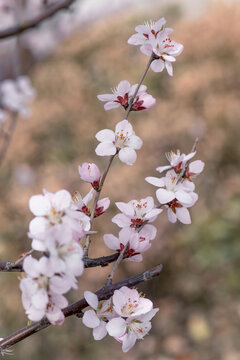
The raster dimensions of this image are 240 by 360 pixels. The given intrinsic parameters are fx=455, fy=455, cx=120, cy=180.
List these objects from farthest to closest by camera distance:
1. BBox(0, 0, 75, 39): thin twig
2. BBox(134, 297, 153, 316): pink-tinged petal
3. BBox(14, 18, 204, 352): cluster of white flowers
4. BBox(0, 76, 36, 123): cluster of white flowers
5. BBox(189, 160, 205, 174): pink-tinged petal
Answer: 1. BBox(0, 76, 36, 123): cluster of white flowers
2. BBox(0, 0, 75, 39): thin twig
3. BBox(189, 160, 205, 174): pink-tinged petal
4. BBox(134, 297, 153, 316): pink-tinged petal
5. BBox(14, 18, 204, 352): cluster of white flowers

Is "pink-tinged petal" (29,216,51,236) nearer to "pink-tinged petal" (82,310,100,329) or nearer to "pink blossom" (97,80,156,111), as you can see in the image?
"pink-tinged petal" (82,310,100,329)

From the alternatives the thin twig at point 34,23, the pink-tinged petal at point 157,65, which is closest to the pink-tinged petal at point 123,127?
the pink-tinged petal at point 157,65

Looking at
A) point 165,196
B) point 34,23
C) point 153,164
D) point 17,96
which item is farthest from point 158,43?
point 153,164

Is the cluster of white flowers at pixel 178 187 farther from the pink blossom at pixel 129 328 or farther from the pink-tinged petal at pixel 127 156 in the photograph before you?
the pink blossom at pixel 129 328

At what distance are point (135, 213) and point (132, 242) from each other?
0.05 m

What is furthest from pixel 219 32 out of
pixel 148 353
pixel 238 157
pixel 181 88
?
pixel 148 353

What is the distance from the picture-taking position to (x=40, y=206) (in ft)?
2.16

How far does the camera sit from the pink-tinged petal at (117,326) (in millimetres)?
695

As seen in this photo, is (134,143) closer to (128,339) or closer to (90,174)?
(90,174)

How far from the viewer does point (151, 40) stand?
31.8 inches

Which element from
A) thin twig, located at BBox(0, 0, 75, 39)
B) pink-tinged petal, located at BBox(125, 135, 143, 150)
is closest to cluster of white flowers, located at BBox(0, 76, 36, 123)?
thin twig, located at BBox(0, 0, 75, 39)

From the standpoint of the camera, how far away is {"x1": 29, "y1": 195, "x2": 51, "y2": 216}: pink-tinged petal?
641mm

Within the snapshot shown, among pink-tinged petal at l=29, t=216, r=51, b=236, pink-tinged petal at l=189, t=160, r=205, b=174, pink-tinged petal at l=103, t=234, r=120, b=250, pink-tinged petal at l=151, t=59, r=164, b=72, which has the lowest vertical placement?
pink-tinged petal at l=29, t=216, r=51, b=236

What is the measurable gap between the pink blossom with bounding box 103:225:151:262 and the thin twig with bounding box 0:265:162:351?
67 mm
